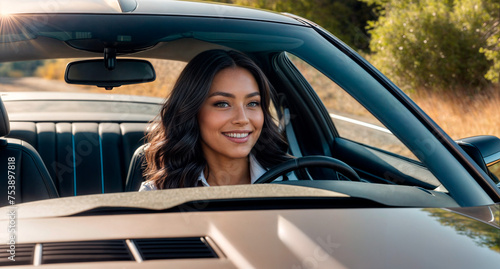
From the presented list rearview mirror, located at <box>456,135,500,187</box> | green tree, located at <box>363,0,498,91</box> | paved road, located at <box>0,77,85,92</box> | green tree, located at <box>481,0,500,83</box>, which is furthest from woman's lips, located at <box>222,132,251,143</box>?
paved road, located at <box>0,77,85,92</box>

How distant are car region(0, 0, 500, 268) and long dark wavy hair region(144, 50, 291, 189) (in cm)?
12

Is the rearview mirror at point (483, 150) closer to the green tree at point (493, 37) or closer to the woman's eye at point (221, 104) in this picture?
the woman's eye at point (221, 104)

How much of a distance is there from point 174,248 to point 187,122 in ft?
4.16

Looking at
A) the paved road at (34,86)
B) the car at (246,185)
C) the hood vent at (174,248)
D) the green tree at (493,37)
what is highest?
the paved road at (34,86)

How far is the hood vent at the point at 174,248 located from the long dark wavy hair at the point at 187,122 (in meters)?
1.18

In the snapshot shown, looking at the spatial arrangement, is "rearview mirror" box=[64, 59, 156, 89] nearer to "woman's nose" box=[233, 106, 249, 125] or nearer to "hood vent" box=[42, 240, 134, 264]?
"woman's nose" box=[233, 106, 249, 125]

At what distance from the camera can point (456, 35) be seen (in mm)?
12148

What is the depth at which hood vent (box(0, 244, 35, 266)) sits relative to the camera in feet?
4.64

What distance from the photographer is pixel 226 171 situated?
281cm

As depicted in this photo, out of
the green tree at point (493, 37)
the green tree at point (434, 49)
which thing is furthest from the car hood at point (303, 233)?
the green tree at point (434, 49)

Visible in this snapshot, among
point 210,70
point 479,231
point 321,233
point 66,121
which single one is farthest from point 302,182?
point 66,121

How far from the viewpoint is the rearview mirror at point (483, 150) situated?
2.18 metres

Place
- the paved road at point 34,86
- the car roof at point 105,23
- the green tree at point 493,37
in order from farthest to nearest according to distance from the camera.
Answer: the paved road at point 34,86 < the green tree at point 493,37 < the car roof at point 105,23

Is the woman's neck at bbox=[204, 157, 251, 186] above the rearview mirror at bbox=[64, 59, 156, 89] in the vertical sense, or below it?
below
